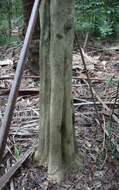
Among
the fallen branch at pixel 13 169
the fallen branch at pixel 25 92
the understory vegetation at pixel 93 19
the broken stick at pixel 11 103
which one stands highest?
the understory vegetation at pixel 93 19

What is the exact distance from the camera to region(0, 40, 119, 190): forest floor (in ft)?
5.98

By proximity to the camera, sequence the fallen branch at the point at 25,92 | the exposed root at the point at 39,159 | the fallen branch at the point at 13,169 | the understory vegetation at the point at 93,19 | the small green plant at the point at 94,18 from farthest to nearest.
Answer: the small green plant at the point at 94,18 < the understory vegetation at the point at 93,19 < the fallen branch at the point at 25,92 < the exposed root at the point at 39,159 < the fallen branch at the point at 13,169

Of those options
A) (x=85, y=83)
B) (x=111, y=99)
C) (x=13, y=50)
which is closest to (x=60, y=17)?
(x=111, y=99)

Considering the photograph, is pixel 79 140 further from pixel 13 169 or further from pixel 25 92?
pixel 25 92

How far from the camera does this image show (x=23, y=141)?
2.25 meters

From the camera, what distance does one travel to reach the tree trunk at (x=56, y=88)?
143 cm

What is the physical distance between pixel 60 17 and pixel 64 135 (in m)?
0.97

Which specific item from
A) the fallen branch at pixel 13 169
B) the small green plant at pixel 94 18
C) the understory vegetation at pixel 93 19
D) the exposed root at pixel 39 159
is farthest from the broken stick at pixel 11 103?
the small green plant at pixel 94 18

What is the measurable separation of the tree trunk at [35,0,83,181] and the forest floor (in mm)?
145

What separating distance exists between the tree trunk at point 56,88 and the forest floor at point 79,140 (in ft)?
0.47

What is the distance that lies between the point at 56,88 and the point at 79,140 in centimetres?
92

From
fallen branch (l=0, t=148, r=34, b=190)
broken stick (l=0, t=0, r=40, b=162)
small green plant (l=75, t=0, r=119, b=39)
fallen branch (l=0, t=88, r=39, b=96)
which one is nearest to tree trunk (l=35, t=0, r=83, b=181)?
fallen branch (l=0, t=148, r=34, b=190)

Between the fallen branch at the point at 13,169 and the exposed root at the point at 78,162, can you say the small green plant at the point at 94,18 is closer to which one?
the exposed root at the point at 78,162

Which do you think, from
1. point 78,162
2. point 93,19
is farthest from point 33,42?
point 93,19
